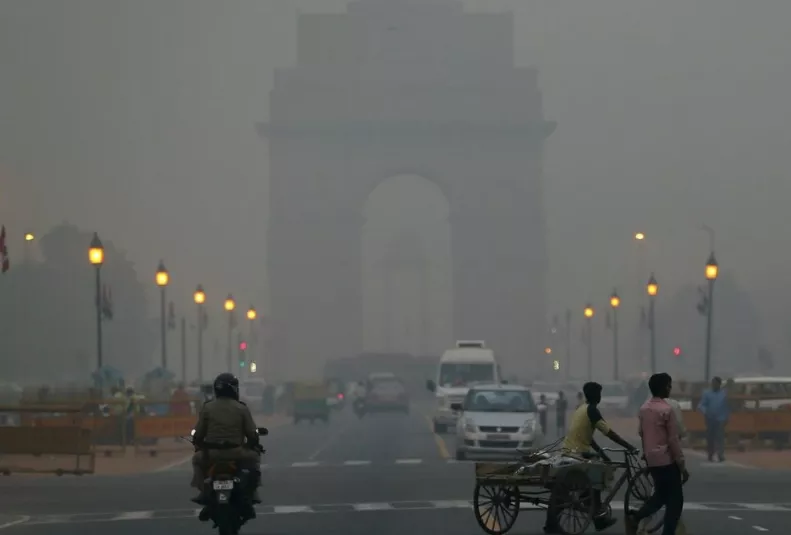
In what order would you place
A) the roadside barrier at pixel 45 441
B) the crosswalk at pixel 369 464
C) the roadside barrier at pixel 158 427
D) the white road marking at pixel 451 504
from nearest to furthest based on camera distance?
1. the white road marking at pixel 451 504
2. the roadside barrier at pixel 45 441
3. the crosswalk at pixel 369 464
4. the roadside barrier at pixel 158 427

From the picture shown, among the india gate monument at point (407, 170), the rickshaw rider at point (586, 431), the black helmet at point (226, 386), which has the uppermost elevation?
the india gate monument at point (407, 170)

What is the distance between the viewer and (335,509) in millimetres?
22109

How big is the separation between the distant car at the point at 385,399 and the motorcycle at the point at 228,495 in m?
54.3

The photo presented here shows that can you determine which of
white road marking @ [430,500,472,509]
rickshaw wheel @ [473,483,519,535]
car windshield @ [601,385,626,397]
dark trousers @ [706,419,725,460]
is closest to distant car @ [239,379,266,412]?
car windshield @ [601,385,626,397]

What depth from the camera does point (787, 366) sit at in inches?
4867

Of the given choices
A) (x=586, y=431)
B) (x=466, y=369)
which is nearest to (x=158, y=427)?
(x=466, y=369)

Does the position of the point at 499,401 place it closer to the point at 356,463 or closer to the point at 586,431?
the point at 356,463

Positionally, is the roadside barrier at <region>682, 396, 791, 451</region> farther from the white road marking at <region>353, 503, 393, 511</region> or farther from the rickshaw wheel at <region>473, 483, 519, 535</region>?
the rickshaw wheel at <region>473, 483, 519, 535</region>

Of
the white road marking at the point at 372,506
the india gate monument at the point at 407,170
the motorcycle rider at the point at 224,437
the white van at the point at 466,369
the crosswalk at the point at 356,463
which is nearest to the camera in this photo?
the motorcycle rider at the point at 224,437

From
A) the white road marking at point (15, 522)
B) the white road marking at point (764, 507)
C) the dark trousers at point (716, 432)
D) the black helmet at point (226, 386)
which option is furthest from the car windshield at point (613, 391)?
the black helmet at point (226, 386)

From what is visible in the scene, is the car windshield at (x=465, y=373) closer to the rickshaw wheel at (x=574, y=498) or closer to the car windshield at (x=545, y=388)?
the car windshield at (x=545, y=388)

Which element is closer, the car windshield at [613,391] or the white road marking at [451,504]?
the white road marking at [451,504]

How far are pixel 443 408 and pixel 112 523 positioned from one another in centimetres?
2759

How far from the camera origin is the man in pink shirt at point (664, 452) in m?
16.0
